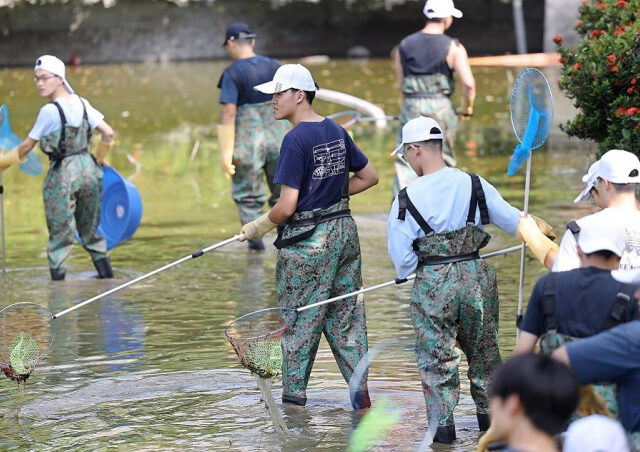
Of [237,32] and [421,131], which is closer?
[421,131]

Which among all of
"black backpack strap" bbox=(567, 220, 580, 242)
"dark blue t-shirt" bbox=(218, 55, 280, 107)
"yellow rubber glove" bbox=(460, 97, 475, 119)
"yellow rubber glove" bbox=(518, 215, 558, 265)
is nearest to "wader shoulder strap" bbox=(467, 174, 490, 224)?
"yellow rubber glove" bbox=(518, 215, 558, 265)

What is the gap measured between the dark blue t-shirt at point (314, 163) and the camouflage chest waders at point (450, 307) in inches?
35.3

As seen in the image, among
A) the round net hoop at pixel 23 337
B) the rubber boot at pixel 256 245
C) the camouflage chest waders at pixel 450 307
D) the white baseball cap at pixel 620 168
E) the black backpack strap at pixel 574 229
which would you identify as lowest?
the rubber boot at pixel 256 245

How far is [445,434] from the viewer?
21.6ft

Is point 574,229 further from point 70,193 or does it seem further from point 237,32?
point 237,32

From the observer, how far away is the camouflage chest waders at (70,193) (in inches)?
413

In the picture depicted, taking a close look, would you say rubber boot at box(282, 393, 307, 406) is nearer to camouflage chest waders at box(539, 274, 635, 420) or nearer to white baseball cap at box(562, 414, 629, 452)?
camouflage chest waders at box(539, 274, 635, 420)

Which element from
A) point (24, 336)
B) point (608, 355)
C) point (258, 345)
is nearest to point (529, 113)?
point (258, 345)

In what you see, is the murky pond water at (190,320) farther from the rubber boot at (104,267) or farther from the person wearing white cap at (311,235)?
the person wearing white cap at (311,235)

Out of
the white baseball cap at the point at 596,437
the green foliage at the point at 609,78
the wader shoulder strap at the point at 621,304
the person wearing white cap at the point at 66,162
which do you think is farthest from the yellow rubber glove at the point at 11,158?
Result: the white baseball cap at the point at 596,437

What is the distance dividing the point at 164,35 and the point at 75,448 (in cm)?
2618

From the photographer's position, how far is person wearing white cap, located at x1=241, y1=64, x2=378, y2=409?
7199 mm

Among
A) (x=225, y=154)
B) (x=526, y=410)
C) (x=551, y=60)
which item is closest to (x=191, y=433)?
(x=526, y=410)

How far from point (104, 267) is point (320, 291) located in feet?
13.2
